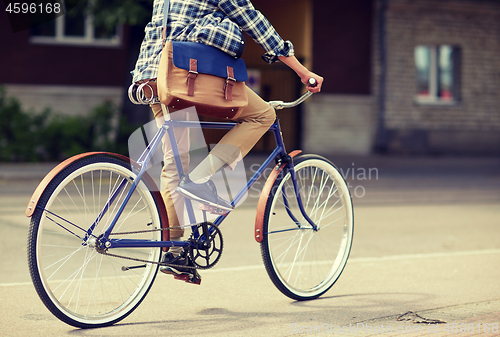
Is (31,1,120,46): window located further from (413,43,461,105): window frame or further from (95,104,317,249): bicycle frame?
(95,104,317,249): bicycle frame

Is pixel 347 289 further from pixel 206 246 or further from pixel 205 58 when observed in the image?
pixel 205 58

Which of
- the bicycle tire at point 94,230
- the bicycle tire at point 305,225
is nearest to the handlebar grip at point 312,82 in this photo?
the bicycle tire at point 305,225

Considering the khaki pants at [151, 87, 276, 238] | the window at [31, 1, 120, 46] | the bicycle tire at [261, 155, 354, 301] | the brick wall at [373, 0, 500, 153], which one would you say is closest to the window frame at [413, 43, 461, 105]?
→ the brick wall at [373, 0, 500, 153]

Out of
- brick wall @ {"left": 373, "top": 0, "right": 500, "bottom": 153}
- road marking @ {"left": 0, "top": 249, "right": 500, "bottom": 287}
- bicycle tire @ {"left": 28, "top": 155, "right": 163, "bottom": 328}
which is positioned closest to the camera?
bicycle tire @ {"left": 28, "top": 155, "right": 163, "bottom": 328}

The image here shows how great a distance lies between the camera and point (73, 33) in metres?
17.9

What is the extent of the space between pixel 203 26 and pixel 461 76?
18.8m

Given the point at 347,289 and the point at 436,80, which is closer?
the point at 347,289

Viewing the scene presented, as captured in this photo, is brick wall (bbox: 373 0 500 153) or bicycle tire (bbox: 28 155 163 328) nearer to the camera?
bicycle tire (bbox: 28 155 163 328)

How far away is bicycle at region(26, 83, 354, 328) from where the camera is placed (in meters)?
3.29

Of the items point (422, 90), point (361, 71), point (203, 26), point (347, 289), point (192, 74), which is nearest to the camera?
point (192, 74)

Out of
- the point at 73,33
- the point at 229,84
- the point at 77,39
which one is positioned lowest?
the point at 229,84

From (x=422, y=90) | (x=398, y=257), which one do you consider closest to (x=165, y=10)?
(x=398, y=257)

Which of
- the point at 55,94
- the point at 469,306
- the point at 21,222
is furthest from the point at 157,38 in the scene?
the point at 55,94

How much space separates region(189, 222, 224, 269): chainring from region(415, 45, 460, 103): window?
17.9 meters
